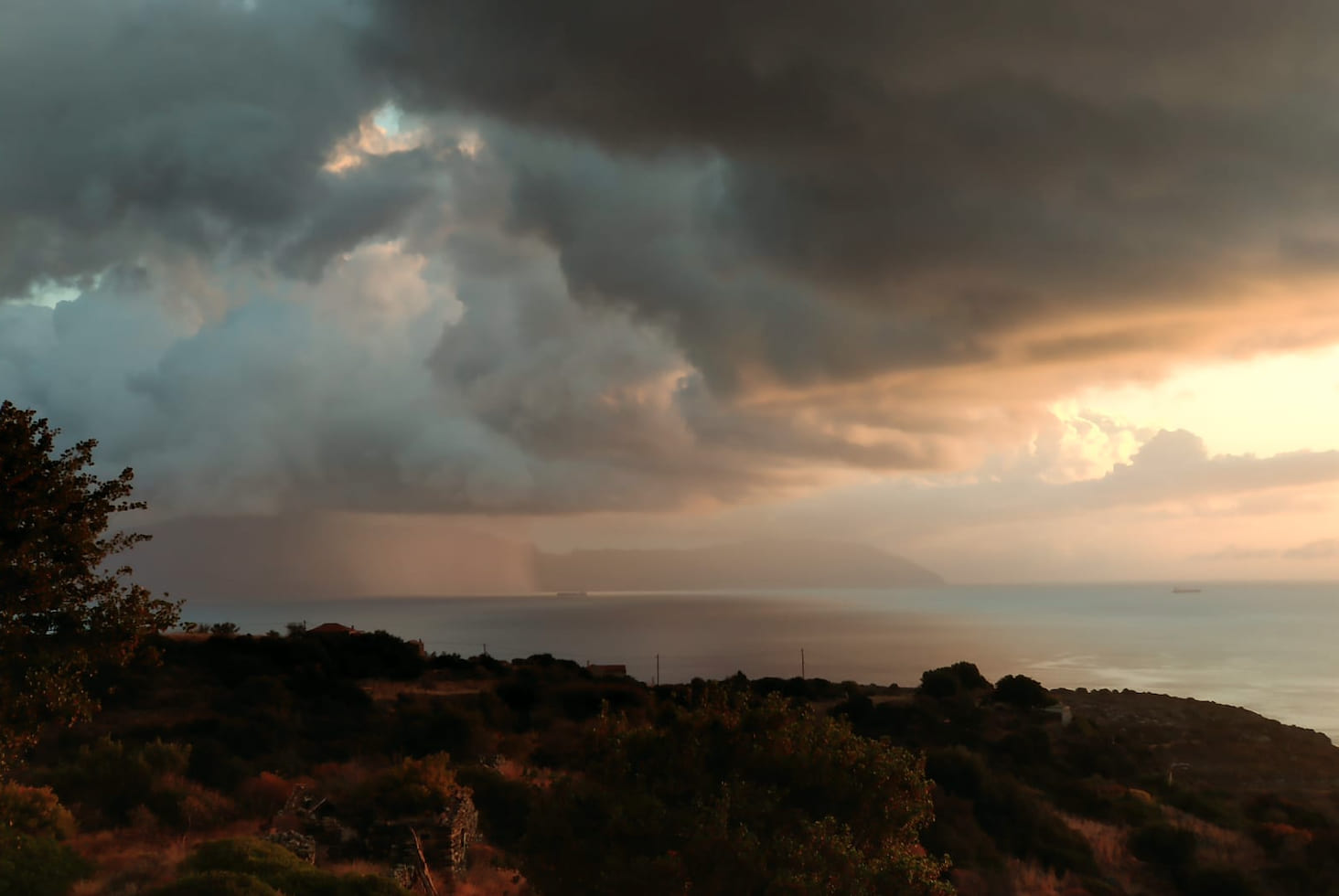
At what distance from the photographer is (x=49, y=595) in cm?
1827

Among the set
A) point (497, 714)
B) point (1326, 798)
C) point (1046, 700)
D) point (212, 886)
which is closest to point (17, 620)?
point (212, 886)

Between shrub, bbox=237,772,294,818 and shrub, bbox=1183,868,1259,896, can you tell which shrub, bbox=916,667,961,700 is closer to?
shrub, bbox=1183,868,1259,896

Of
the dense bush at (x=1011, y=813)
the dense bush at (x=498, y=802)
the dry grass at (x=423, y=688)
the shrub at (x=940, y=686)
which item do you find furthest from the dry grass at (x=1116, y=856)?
the dry grass at (x=423, y=688)

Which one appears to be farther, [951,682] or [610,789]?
[951,682]

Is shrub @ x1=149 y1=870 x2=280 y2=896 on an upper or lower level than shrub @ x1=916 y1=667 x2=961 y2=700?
upper

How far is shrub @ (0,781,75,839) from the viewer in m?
21.3

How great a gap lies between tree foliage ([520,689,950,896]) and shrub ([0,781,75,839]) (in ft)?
44.7

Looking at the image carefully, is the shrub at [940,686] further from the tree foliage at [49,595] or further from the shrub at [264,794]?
the tree foliage at [49,595]

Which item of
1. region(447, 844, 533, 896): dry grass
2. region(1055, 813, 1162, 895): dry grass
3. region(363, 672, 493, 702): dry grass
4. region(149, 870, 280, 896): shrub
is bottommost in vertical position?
region(1055, 813, 1162, 895): dry grass

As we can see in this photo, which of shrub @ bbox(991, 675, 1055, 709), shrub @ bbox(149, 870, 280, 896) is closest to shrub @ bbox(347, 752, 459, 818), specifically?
shrub @ bbox(149, 870, 280, 896)

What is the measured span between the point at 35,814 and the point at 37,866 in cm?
352

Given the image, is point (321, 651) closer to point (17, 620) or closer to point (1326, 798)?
point (17, 620)

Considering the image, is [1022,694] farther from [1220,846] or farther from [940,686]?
[1220,846]

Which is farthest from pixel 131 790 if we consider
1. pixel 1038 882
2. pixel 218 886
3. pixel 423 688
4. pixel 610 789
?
pixel 423 688
